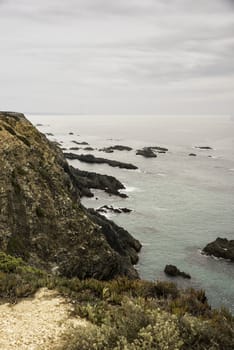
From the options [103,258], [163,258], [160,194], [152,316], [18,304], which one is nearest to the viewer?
[152,316]

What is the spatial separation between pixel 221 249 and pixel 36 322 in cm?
2908

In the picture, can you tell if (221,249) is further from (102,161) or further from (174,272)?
(102,161)

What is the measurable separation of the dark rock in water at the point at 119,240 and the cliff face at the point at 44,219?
2.48 meters

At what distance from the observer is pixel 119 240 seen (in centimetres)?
3011

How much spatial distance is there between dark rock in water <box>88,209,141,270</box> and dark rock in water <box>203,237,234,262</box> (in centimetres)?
729

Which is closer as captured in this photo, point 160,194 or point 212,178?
point 160,194

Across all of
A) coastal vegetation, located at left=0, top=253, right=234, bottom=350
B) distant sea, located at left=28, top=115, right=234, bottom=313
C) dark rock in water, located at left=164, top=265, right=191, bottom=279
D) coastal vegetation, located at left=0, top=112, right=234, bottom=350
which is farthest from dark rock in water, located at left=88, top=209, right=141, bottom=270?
coastal vegetation, located at left=0, top=253, right=234, bottom=350

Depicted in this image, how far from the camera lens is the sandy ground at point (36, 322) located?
8.89 metres

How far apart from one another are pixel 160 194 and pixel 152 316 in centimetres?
5325

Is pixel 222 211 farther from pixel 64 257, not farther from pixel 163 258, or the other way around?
pixel 64 257

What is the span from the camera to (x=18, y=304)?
11.1 meters

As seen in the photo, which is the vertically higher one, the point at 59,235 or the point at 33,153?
the point at 33,153

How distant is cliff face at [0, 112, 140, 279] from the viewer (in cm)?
1997

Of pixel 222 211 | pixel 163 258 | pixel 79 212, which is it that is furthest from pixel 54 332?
pixel 222 211
